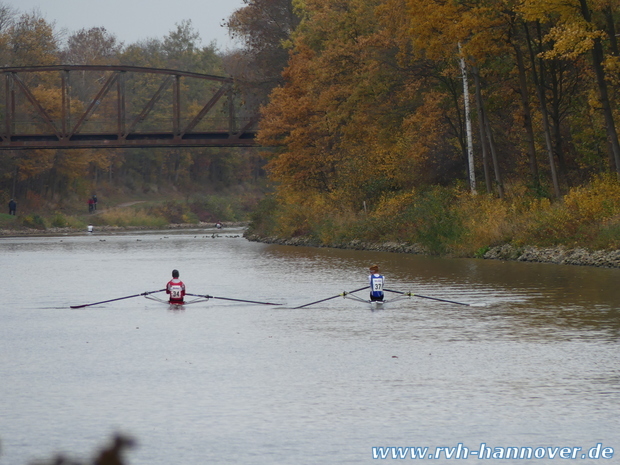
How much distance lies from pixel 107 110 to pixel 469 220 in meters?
85.9

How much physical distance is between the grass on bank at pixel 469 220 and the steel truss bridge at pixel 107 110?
57.4 feet

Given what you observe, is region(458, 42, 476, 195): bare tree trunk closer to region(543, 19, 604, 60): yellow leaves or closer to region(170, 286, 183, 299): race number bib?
region(543, 19, 604, 60): yellow leaves

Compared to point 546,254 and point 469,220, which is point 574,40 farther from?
point 469,220

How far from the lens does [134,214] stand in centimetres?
11200

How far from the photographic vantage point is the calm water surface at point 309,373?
9867 mm

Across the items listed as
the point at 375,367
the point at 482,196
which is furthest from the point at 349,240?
the point at 375,367

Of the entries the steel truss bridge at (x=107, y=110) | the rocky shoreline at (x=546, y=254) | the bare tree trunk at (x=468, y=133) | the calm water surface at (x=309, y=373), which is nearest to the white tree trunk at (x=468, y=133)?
the bare tree trunk at (x=468, y=133)

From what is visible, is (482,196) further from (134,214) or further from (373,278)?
(134,214)

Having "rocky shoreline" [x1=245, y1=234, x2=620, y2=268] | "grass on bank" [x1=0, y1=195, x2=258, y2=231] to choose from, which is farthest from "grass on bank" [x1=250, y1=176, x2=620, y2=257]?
"grass on bank" [x1=0, y1=195, x2=258, y2=231]

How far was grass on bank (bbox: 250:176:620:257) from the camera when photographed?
36219 mm

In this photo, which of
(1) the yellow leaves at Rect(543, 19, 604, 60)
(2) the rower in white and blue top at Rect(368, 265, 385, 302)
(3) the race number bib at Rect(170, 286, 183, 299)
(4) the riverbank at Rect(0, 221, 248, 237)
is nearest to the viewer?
(2) the rower in white and blue top at Rect(368, 265, 385, 302)

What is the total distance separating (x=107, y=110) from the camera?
123 m

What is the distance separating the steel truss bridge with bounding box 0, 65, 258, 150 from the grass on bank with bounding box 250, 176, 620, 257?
17.5 meters

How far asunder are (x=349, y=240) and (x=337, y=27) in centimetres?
1274
